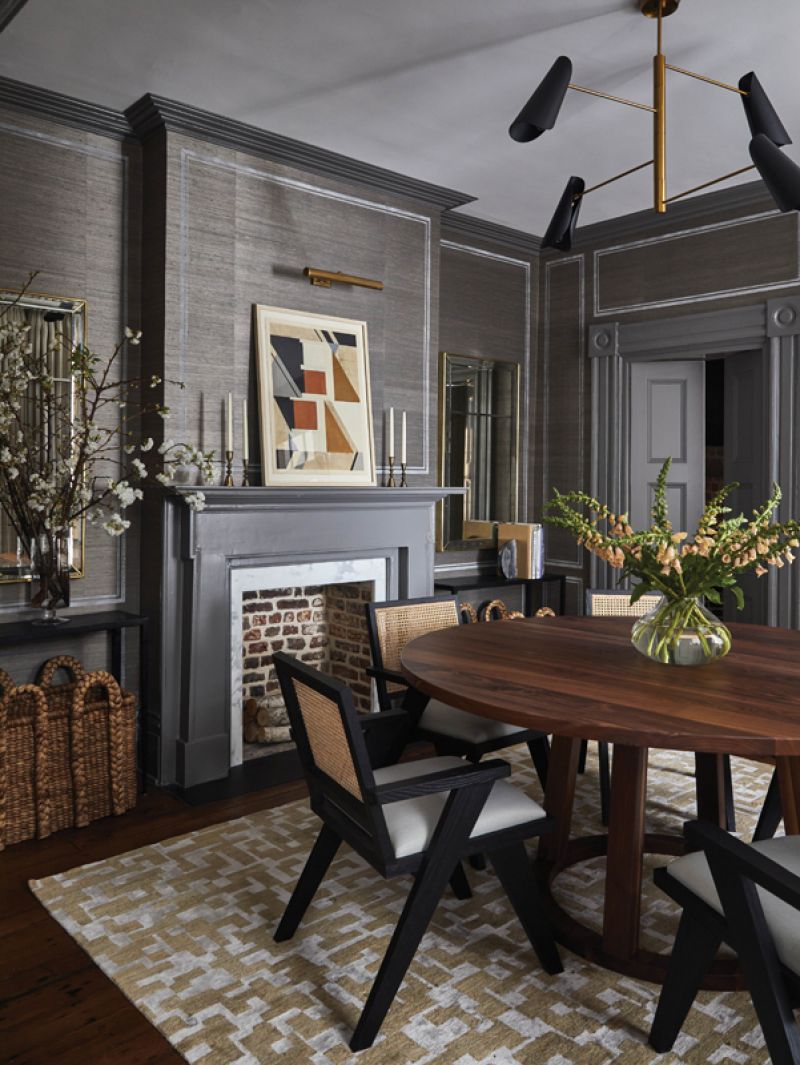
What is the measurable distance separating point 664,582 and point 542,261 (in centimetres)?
370

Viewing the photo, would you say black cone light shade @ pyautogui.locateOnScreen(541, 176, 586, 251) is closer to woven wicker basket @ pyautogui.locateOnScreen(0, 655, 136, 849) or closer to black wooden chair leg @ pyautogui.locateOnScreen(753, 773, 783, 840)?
black wooden chair leg @ pyautogui.locateOnScreen(753, 773, 783, 840)

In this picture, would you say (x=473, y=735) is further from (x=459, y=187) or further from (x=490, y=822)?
(x=459, y=187)

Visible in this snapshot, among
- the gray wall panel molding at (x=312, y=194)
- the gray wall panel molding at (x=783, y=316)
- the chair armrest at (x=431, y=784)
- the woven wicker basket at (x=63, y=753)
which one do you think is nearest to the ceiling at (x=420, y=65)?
the gray wall panel molding at (x=312, y=194)

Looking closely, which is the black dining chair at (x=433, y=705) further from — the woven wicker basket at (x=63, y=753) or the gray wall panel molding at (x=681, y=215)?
the gray wall panel molding at (x=681, y=215)

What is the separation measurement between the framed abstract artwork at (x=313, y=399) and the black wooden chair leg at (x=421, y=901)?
2188 millimetres

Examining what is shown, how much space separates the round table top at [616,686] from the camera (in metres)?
1.82

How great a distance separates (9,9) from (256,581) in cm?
228

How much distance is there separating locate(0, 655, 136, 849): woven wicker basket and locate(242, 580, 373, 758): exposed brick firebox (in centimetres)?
86

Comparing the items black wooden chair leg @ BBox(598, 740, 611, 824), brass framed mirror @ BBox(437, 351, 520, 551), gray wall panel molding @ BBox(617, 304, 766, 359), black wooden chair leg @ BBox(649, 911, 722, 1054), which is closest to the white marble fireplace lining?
brass framed mirror @ BBox(437, 351, 520, 551)

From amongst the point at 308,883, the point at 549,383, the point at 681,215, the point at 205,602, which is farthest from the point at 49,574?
the point at 681,215

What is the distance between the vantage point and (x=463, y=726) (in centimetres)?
289

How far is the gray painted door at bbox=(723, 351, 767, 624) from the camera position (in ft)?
15.1

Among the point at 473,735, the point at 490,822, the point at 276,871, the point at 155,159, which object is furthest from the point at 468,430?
the point at 490,822

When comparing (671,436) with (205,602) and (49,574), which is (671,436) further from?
(49,574)
